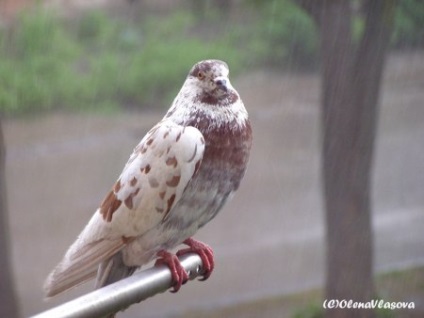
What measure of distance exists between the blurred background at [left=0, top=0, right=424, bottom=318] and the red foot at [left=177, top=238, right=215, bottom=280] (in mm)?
806

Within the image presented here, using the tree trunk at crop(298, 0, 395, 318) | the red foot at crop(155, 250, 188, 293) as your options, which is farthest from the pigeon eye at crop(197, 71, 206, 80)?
the tree trunk at crop(298, 0, 395, 318)

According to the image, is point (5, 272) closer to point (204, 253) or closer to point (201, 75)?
point (204, 253)

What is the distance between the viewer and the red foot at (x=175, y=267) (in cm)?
144

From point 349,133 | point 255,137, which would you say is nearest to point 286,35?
point 255,137

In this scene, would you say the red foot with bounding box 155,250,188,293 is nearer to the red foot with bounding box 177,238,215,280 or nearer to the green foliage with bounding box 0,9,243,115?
the red foot with bounding box 177,238,215,280

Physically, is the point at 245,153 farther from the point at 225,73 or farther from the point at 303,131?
the point at 303,131

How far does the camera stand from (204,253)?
→ 5.33 ft

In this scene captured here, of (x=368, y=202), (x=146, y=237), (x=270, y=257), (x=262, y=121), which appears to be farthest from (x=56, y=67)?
(x=146, y=237)

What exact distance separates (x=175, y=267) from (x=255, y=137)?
129 centimetres

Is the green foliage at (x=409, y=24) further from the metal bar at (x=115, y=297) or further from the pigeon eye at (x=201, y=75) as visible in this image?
the metal bar at (x=115, y=297)

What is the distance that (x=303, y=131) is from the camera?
2623mm

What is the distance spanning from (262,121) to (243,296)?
55cm

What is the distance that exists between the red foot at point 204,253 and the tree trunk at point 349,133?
0.81 metres

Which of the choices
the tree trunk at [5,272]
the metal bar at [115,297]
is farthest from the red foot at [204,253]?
the tree trunk at [5,272]
